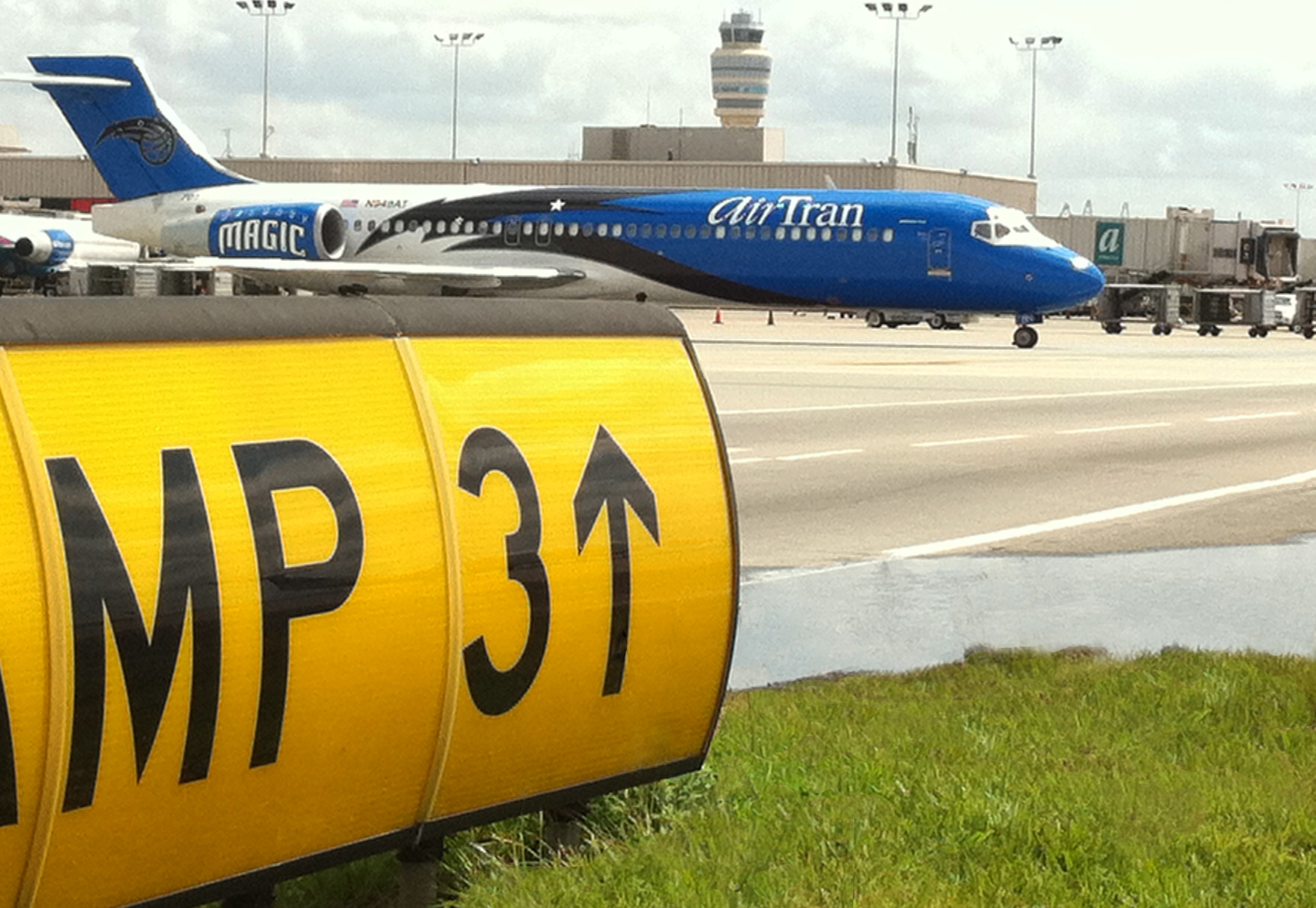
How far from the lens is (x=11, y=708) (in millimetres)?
4086

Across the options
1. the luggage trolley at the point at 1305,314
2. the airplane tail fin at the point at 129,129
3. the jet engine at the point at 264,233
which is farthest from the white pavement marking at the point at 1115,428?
the luggage trolley at the point at 1305,314

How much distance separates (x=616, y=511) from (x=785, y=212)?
121 ft

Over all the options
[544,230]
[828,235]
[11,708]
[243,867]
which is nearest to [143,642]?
[11,708]

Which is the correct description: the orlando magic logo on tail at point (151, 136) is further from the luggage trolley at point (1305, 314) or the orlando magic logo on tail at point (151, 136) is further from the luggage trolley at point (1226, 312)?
the luggage trolley at point (1305, 314)

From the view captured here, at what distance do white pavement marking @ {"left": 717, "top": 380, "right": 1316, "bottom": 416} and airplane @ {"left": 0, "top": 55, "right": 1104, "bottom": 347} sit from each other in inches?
287

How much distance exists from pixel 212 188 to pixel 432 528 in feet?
156

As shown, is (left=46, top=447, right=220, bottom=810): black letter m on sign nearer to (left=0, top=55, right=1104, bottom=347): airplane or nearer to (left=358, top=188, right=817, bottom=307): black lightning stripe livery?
(left=0, top=55, right=1104, bottom=347): airplane

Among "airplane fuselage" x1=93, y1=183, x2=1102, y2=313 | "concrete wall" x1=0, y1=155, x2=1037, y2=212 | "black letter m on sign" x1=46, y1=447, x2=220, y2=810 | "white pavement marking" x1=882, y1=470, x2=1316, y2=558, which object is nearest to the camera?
"black letter m on sign" x1=46, y1=447, x2=220, y2=810

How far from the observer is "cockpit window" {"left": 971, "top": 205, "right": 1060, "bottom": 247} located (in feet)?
133

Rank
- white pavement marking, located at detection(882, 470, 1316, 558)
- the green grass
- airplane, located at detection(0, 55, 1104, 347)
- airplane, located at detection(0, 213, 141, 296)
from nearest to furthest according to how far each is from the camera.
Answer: the green grass < white pavement marking, located at detection(882, 470, 1316, 558) < airplane, located at detection(0, 55, 1104, 347) < airplane, located at detection(0, 213, 141, 296)

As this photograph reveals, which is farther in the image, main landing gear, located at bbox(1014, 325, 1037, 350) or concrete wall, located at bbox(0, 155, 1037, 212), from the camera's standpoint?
concrete wall, located at bbox(0, 155, 1037, 212)

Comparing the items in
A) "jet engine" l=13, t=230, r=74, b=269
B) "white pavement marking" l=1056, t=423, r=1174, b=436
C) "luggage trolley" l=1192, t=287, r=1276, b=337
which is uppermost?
"jet engine" l=13, t=230, r=74, b=269

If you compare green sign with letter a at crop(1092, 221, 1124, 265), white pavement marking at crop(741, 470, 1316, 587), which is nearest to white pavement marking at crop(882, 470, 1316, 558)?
white pavement marking at crop(741, 470, 1316, 587)

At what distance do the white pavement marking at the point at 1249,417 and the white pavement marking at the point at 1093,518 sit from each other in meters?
6.43
